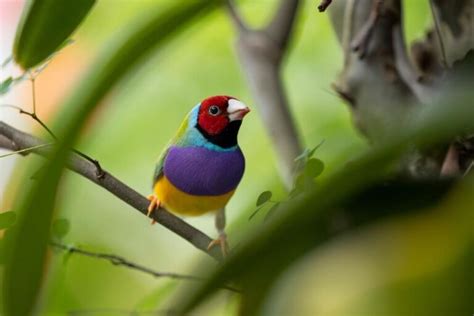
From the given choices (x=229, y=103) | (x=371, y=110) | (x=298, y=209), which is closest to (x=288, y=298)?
(x=298, y=209)

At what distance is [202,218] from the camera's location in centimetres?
41

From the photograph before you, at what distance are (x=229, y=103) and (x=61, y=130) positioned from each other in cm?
19

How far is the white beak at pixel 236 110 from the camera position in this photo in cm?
37

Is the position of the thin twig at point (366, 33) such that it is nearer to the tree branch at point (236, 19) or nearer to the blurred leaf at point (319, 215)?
the tree branch at point (236, 19)

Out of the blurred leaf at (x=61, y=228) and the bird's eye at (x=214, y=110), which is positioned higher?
the bird's eye at (x=214, y=110)

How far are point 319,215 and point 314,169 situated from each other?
0.51 feet

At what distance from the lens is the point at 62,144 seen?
18 cm

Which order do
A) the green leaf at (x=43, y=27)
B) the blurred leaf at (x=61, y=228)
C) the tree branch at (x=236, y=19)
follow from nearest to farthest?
the green leaf at (x=43, y=27) < the blurred leaf at (x=61, y=228) < the tree branch at (x=236, y=19)

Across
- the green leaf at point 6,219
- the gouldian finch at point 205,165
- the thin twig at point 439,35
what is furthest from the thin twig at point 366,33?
the green leaf at point 6,219

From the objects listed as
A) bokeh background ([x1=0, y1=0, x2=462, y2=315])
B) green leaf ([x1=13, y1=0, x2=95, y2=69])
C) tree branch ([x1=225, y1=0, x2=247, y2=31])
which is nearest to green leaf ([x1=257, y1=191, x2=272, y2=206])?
bokeh background ([x1=0, y1=0, x2=462, y2=315])

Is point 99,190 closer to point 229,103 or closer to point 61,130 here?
point 229,103

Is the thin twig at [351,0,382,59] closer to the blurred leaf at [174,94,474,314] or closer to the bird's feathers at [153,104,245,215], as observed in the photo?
the bird's feathers at [153,104,245,215]

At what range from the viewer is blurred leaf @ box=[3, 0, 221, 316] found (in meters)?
0.19

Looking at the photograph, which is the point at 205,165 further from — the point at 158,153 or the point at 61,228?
the point at 158,153
